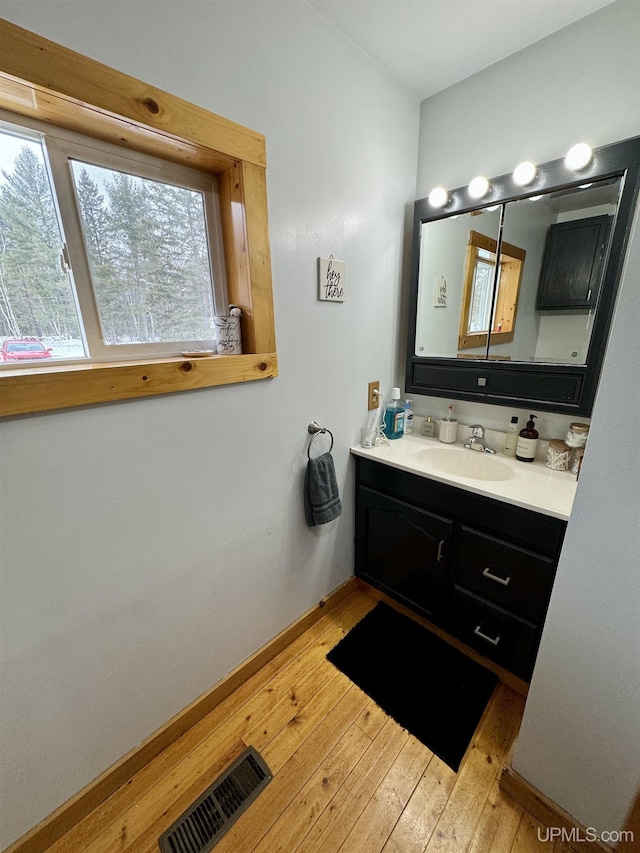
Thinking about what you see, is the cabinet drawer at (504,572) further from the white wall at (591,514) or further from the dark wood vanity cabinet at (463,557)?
the white wall at (591,514)

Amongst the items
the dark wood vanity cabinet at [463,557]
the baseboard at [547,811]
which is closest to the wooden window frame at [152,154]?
the dark wood vanity cabinet at [463,557]

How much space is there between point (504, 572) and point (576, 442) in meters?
0.59

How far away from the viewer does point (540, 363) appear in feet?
4.27

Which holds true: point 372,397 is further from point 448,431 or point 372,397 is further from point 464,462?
point 464,462

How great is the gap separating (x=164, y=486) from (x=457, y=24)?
5.88 feet

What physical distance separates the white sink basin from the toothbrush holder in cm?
7

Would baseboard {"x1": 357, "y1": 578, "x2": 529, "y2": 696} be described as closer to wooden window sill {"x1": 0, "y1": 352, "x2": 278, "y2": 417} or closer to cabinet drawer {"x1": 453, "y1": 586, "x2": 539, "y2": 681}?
cabinet drawer {"x1": 453, "y1": 586, "x2": 539, "y2": 681}

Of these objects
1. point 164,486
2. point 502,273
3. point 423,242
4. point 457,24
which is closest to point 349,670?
point 164,486

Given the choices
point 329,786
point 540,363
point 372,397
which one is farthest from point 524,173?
point 329,786

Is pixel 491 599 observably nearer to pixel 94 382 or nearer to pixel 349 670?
pixel 349 670

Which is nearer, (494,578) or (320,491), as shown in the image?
(494,578)

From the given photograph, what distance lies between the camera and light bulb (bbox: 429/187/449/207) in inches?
54.8

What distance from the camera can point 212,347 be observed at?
1140 millimetres

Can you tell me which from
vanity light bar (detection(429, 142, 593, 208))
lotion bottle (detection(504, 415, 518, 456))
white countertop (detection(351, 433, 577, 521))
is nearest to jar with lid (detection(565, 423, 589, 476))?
white countertop (detection(351, 433, 577, 521))
